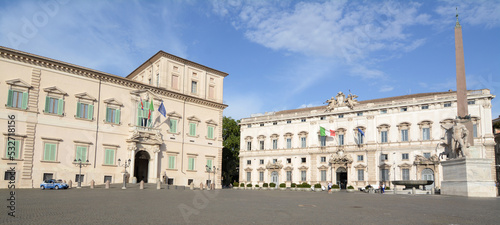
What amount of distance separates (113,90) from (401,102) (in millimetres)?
36788

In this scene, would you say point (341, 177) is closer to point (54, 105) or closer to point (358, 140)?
point (358, 140)

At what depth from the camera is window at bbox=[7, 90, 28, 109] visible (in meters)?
30.6

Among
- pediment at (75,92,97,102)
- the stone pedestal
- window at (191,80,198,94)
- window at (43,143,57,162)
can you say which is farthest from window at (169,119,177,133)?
the stone pedestal

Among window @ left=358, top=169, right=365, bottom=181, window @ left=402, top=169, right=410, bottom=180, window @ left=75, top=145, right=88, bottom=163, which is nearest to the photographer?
window @ left=75, top=145, right=88, bottom=163

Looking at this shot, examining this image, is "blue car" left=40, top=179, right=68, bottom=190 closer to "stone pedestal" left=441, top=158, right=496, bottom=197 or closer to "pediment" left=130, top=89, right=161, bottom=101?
"pediment" left=130, top=89, right=161, bottom=101

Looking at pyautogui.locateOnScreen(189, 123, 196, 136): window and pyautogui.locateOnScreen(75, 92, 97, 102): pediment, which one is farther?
pyautogui.locateOnScreen(189, 123, 196, 136): window

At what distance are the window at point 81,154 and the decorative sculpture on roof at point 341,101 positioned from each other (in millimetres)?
35867

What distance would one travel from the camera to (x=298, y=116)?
5984 centimetres

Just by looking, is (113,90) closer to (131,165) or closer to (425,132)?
(131,165)

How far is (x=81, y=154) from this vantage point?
34.3 metres

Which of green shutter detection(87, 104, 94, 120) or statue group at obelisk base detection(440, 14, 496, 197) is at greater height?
green shutter detection(87, 104, 94, 120)

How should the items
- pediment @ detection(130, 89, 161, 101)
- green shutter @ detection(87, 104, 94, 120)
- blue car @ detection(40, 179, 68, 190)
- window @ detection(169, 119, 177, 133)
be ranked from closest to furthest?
blue car @ detection(40, 179, 68, 190)
green shutter @ detection(87, 104, 94, 120)
pediment @ detection(130, 89, 161, 101)
window @ detection(169, 119, 177, 133)

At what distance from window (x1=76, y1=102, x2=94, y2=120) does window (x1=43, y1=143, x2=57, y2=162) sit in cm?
355

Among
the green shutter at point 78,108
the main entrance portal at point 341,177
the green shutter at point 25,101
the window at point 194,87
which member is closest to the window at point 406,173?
the main entrance portal at point 341,177
